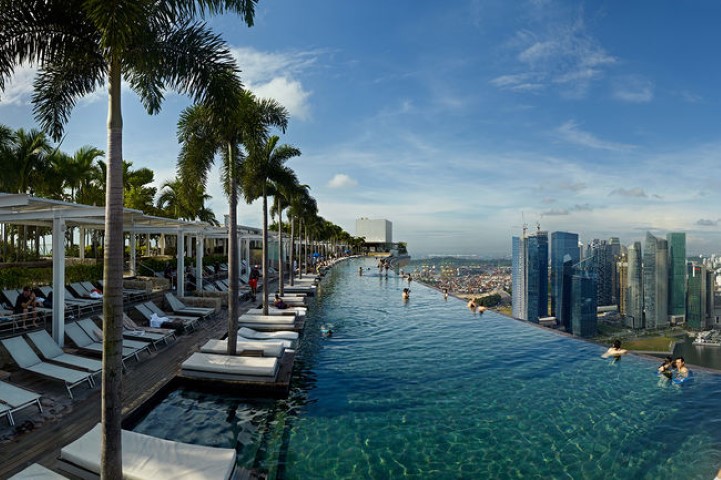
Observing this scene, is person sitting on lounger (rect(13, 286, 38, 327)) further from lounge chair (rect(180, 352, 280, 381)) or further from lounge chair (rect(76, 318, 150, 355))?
lounge chair (rect(180, 352, 280, 381))

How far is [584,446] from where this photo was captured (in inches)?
254

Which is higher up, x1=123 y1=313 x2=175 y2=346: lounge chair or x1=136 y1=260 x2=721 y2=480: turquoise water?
x1=123 y1=313 x2=175 y2=346: lounge chair

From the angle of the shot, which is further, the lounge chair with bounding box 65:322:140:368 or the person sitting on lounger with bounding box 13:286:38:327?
the person sitting on lounger with bounding box 13:286:38:327

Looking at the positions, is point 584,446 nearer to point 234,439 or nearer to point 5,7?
point 234,439

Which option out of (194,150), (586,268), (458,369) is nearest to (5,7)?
(194,150)

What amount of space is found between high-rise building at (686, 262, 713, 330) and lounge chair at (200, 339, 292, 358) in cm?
4330

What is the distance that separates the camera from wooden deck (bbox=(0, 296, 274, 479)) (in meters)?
4.76

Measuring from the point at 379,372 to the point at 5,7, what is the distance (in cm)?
904

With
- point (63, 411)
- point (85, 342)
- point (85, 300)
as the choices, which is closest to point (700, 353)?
point (85, 342)

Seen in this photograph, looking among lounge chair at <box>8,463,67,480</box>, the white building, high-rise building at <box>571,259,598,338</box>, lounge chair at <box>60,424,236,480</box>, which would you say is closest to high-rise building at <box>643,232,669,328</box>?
high-rise building at <box>571,259,598,338</box>

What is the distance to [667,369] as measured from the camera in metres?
9.66

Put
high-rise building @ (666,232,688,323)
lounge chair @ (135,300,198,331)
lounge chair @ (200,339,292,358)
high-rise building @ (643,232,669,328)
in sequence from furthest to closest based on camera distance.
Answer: high-rise building @ (666,232,688,323) → high-rise building @ (643,232,669,328) → lounge chair @ (135,300,198,331) → lounge chair @ (200,339,292,358)

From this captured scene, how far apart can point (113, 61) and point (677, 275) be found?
50513mm

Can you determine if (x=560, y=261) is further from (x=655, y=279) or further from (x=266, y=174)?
(x=266, y=174)
